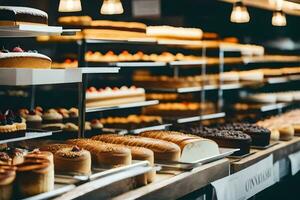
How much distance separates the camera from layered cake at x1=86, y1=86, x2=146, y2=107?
6883 mm

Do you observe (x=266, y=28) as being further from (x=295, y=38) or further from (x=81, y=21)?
(x=81, y=21)

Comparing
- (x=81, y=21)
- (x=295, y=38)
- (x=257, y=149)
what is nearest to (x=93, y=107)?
(x=81, y=21)

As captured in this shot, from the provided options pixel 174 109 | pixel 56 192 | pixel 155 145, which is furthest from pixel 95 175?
pixel 174 109

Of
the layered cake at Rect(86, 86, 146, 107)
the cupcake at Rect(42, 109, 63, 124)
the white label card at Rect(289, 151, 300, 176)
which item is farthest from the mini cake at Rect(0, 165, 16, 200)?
the layered cake at Rect(86, 86, 146, 107)

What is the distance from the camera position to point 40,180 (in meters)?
2.71

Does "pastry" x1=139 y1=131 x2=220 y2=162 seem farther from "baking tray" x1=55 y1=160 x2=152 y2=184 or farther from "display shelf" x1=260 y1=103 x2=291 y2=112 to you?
"display shelf" x1=260 y1=103 x2=291 y2=112

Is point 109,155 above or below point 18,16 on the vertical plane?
below

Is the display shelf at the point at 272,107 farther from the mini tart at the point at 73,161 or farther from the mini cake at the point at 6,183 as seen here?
the mini cake at the point at 6,183

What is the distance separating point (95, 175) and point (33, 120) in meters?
3.05

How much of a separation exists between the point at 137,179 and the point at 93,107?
3.50 m

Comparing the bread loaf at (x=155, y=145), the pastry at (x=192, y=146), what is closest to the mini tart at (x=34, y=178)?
the bread loaf at (x=155, y=145)

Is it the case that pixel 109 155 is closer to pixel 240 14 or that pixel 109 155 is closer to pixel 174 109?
pixel 240 14

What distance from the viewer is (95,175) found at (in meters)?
3.02

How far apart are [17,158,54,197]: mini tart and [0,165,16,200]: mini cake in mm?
47
